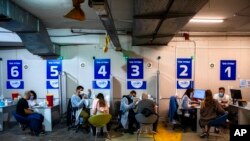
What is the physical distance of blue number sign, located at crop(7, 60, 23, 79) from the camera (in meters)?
8.88

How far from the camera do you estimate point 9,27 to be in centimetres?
535

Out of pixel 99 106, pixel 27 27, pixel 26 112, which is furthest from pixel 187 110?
pixel 27 27

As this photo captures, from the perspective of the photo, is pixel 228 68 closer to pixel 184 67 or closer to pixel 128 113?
pixel 184 67

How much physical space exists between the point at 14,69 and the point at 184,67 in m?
5.92

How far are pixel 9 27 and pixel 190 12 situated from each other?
3702 mm

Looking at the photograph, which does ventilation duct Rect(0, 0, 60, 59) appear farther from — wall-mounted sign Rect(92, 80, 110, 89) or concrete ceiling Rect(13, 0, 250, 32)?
wall-mounted sign Rect(92, 80, 110, 89)

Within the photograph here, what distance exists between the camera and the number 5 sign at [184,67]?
28.5 ft

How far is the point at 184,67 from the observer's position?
28.5 ft

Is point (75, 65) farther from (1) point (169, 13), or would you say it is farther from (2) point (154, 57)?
(1) point (169, 13)

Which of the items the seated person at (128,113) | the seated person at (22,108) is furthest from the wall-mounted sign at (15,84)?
the seated person at (128,113)

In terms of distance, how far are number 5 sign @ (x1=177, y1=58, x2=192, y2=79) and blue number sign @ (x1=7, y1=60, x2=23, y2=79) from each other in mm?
5504

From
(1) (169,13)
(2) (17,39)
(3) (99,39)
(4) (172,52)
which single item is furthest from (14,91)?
(1) (169,13)

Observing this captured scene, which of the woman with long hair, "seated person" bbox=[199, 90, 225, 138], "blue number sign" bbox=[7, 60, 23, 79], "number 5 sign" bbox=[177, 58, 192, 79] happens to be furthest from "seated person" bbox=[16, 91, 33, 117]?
"number 5 sign" bbox=[177, 58, 192, 79]

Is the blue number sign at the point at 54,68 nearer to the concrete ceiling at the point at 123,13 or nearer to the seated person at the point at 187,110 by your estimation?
the concrete ceiling at the point at 123,13
